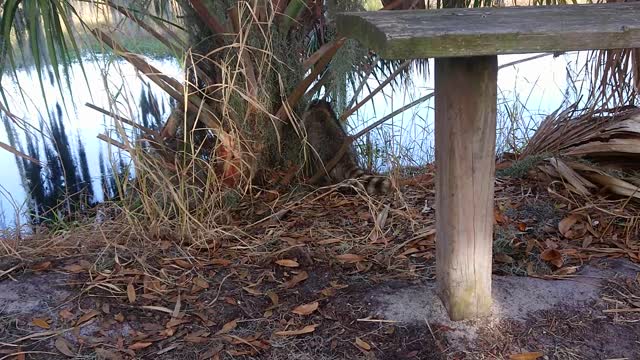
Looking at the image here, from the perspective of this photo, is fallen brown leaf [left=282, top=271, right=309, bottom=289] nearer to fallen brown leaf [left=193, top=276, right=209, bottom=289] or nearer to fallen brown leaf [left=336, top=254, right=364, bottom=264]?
fallen brown leaf [left=336, top=254, right=364, bottom=264]

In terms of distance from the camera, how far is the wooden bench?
1291mm

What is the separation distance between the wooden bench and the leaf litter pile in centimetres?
20

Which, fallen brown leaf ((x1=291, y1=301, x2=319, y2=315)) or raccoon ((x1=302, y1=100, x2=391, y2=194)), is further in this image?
raccoon ((x1=302, y1=100, x2=391, y2=194))

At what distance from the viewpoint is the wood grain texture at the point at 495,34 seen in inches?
50.1

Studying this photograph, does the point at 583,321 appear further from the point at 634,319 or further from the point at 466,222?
the point at 466,222

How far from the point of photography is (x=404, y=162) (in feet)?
11.0

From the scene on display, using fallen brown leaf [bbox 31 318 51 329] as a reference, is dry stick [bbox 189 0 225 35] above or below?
above

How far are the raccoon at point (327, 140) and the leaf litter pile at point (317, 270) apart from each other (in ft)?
0.54

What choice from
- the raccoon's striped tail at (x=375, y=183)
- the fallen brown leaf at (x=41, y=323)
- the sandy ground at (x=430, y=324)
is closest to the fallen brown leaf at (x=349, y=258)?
the sandy ground at (x=430, y=324)

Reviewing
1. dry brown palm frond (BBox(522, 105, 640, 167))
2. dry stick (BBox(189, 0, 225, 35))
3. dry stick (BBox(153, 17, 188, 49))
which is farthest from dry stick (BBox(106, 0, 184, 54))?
dry brown palm frond (BBox(522, 105, 640, 167))

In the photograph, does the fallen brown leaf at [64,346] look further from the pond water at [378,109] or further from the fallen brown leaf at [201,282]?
the pond water at [378,109]

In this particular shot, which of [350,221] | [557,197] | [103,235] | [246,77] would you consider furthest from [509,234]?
[103,235]

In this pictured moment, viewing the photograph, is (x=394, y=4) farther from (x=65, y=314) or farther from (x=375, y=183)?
(x=65, y=314)

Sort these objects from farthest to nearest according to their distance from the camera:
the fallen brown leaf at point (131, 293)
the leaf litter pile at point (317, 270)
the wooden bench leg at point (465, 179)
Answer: the fallen brown leaf at point (131, 293), the leaf litter pile at point (317, 270), the wooden bench leg at point (465, 179)
